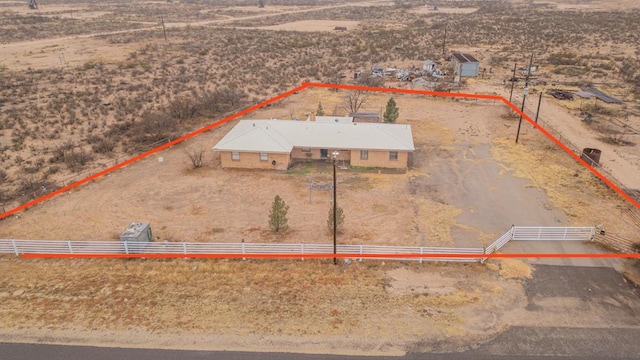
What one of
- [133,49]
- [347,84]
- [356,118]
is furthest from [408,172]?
[133,49]

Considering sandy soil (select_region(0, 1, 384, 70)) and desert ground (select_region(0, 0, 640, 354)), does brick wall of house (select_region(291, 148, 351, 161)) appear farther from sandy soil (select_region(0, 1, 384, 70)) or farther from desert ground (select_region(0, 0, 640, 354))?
sandy soil (select_region(0, 1, 384, 70))

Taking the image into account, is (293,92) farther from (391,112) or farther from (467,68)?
(467,68)

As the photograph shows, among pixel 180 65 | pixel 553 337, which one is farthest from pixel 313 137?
pixel 180 65

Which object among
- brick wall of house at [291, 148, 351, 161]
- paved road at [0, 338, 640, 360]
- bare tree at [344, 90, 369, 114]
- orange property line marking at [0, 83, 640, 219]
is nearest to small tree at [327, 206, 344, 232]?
paved road at [0, 338, 640, 360]

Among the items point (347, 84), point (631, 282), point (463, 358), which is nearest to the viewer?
point (463, 358)

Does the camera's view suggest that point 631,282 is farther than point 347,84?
No

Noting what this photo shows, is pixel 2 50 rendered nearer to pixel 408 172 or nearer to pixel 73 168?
pixel 73 168

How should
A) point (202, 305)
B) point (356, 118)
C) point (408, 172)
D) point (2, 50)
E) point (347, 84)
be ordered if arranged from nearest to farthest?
point (202, 305), point (408, 172), point (356, 118), point (347, 84), point (2, 50)
